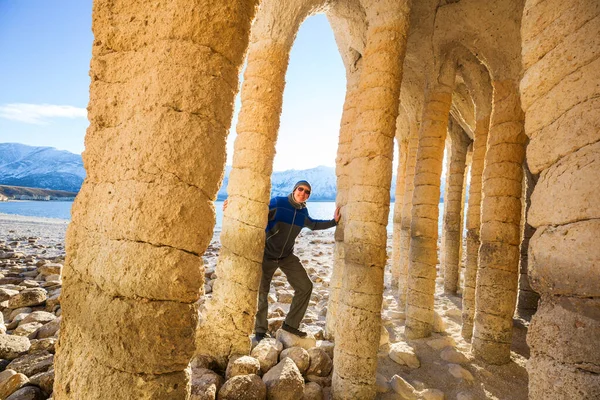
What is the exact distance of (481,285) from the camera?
5535 mm

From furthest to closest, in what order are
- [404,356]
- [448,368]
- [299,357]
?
1. [404,356]
2. [448,368]
3. [299,357]

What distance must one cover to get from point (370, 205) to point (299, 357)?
2443mm

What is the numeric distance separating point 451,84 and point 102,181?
806cm

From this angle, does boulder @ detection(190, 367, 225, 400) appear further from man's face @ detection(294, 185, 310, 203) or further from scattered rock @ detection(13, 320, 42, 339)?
man's face @ detection(294, 185, 310, 203)

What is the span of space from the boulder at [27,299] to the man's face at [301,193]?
16.6 ft

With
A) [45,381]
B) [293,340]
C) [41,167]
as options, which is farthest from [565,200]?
[41,167]

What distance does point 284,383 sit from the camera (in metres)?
3.14

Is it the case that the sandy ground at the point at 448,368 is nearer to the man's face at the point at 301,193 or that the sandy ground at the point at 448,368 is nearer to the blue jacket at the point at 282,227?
the blue jacket at the point at 282,227

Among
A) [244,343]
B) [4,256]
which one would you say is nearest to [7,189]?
[4,256]

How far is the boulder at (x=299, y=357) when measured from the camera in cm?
390

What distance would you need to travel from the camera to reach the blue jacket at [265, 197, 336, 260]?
4797 millimetres

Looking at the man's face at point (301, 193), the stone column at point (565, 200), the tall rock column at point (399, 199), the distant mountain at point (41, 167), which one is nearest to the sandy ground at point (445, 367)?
the man's face at point (301, 193)

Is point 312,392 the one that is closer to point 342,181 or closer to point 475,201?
point 342,181

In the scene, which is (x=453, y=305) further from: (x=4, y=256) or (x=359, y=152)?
(x=4, y=256)
